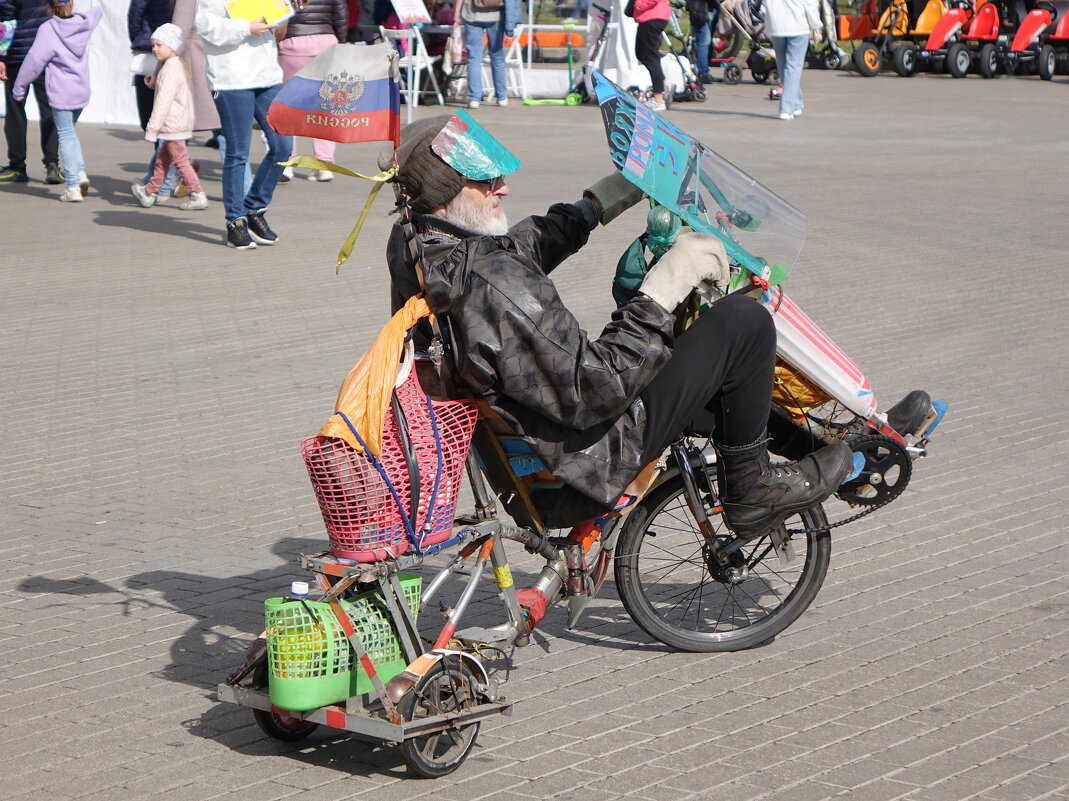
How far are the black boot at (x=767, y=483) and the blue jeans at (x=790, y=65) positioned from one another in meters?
14.3

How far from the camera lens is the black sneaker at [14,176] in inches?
529

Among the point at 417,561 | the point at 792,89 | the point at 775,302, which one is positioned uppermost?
Answer: the point at 775,302

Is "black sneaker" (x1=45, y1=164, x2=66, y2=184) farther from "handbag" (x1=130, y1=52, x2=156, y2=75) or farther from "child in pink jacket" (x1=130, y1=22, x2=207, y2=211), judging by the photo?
"child in pink jacket" (x1=130, y1=22, x2=207, y2=211)

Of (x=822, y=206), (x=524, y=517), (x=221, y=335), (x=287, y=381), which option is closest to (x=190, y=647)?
(x=524, y=517)

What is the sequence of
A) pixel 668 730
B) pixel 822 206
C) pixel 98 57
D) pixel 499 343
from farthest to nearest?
pixel 98 57 → pixel 822 206 → pixel 668 730 → pixel 499 343

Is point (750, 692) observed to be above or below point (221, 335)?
above

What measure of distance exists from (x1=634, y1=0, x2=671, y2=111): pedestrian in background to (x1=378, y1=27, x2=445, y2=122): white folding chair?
9.02 ft

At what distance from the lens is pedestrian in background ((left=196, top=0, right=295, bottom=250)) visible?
9.71 metres

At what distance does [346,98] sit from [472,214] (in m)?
0.42

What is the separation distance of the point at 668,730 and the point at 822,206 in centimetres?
890

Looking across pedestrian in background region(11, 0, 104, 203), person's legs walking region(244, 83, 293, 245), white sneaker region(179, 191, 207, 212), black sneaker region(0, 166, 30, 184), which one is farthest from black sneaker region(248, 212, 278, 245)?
black sneaker region(0, 166, 30, 184)

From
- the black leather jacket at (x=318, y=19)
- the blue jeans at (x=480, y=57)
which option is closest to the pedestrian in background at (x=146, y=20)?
the black leather jacket at (x=318, y=19)

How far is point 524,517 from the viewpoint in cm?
381

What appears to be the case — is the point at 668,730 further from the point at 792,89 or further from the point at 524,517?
the point at 792,89
